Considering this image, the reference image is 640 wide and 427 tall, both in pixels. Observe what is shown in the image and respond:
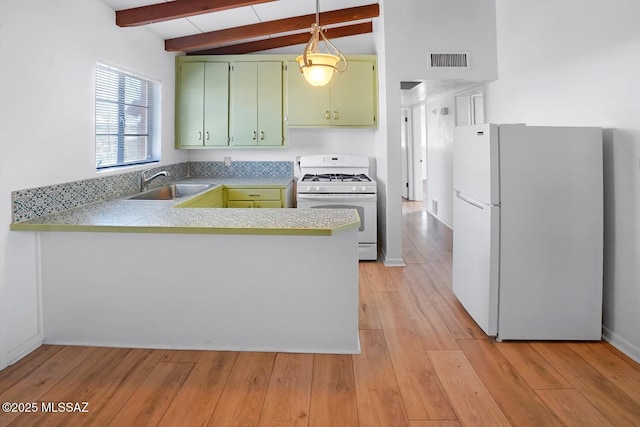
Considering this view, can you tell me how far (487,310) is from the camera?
2.63 m

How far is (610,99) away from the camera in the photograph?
2512 millimetres

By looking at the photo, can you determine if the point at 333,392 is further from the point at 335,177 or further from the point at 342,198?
the point at 335,177

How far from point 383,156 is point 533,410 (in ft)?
9.61

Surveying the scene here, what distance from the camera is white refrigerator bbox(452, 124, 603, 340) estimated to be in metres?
2.54

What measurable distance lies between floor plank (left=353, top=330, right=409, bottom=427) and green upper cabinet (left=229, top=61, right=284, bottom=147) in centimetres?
284

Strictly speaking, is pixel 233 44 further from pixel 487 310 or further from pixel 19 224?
pixel 487 310

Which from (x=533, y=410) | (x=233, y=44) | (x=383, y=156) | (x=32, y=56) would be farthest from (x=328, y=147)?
(x=533, y=410)

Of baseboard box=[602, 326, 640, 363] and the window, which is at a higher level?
the window

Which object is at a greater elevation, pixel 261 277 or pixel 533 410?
pixel 261 277

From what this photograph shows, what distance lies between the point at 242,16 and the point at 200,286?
2754mm

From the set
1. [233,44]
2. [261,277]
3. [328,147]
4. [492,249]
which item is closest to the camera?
[261,277]

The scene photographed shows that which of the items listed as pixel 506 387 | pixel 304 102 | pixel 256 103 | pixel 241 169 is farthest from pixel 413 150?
pixel 506 387

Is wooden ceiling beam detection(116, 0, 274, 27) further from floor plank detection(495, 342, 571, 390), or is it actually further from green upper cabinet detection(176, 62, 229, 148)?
floor plank detection(495, 342, 571, 390)

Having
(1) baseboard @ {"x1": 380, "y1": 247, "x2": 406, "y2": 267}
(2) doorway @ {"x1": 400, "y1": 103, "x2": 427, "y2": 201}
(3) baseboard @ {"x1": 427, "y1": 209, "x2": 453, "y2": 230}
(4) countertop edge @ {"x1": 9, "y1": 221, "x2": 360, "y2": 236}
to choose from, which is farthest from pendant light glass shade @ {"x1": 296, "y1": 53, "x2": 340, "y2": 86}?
(2) doorway @ {"x1": 400, "y1": 103, "x2": 427, "y2": 201}
